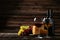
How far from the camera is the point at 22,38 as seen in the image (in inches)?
60.4

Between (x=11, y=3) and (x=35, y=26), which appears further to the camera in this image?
(x=11, y=3)

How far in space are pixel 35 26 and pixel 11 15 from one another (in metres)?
3.04

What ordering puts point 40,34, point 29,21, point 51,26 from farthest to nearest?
point 29,21 → point 51,26 → point 40,34

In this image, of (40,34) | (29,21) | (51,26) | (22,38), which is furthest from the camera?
(29,21)

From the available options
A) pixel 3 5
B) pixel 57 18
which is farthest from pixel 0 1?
pixel 57 18

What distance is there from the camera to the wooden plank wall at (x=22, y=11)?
15.2 feet

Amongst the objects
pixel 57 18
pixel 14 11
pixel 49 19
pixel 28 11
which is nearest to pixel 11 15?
pixel 14 11

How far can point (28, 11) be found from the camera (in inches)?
184

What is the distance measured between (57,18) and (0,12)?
5.37 feet

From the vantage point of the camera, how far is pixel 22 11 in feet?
15.3

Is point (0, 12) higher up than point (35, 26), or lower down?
higher up

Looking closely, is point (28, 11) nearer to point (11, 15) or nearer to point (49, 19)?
point (11, 15)

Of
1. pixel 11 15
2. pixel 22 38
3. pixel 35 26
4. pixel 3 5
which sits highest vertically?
pixel 3 5

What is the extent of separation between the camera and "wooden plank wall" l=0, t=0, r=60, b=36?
462 centimetres
